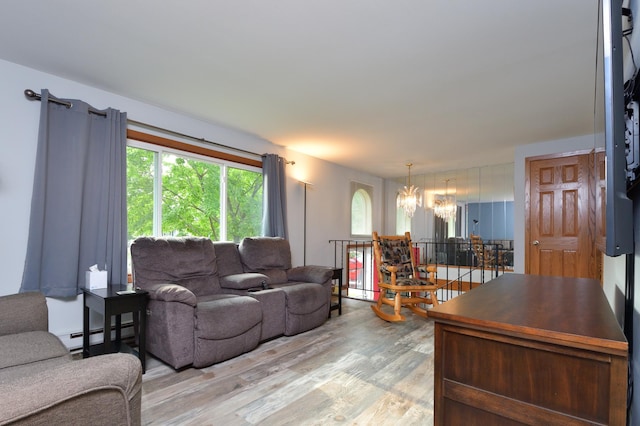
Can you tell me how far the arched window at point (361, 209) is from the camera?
6.50 metres

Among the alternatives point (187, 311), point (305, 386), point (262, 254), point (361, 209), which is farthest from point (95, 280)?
point (361, 209)

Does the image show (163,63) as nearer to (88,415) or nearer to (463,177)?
(88,415)

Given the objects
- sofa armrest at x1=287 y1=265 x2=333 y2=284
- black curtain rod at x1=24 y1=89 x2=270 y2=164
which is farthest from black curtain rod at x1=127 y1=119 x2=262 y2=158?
sofa armrest at x1=287 y1=265 x2=333 y2=284

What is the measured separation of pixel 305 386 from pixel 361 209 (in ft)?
16.0

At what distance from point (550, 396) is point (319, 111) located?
301cm

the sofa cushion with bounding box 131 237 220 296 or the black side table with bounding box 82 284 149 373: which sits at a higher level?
the sofa cushion with bounding box 131 237 220 296

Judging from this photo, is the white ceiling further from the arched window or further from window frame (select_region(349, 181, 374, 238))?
the arched window

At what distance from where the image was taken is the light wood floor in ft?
5.96

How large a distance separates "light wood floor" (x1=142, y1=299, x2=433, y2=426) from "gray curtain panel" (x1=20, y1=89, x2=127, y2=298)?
101 centimetres

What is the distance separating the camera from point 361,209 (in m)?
6.78

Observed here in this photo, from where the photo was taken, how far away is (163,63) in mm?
2414

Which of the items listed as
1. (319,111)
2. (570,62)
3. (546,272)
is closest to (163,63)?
(319,111)

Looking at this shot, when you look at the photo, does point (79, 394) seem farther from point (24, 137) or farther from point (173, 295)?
point (24, 137)

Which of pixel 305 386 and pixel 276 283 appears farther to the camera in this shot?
pixel 276 283
